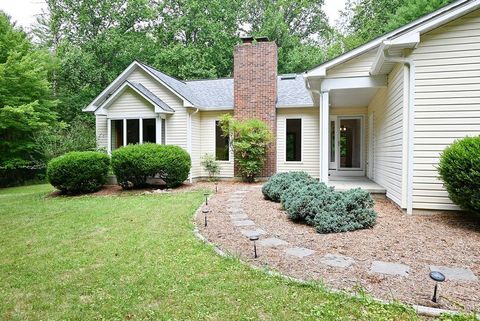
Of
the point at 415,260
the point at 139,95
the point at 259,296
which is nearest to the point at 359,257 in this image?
the point at 415,260

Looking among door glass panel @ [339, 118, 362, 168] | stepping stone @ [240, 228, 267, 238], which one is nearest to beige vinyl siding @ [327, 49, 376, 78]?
door glass panel @ [339, 118, 362, 168]

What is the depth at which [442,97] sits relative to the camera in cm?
579

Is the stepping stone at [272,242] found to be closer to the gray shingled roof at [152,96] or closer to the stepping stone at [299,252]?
the stepping stone at [299,252]

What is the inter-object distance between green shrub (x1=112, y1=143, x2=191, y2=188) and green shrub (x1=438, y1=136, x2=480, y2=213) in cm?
779

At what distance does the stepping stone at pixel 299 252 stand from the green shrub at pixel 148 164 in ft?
22.8

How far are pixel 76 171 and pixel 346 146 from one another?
973 cm

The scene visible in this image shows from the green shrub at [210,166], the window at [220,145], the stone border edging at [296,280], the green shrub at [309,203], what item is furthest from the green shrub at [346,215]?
the window at [220,145]

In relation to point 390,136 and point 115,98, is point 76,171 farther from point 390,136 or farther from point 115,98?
point 390,136

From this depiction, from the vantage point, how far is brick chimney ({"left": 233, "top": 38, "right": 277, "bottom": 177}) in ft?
41.1

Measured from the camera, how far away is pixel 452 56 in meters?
5.76

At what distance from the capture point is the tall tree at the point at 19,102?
51.1 feet

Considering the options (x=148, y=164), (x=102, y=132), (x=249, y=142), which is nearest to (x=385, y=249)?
(x=148, y=164)

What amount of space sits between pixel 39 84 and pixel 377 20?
75.0 feet

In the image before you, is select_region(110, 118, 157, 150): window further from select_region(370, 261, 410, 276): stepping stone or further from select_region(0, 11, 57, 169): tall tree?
select_region(370, 261, 410, 276): stepping stone
